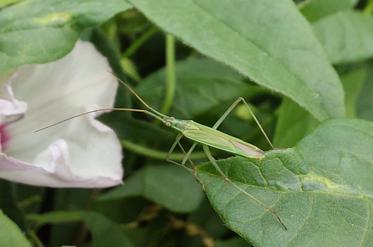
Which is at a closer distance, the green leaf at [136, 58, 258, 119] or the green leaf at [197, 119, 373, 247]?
the green leaf at [197, 119, 373, 247]

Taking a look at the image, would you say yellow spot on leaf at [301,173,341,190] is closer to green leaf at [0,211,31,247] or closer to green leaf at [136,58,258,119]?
green leaf at [0,211,31,247]

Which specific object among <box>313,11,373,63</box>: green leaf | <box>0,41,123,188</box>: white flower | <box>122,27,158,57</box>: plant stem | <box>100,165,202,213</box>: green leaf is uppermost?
<box>0,41,123,188</box>: white flower

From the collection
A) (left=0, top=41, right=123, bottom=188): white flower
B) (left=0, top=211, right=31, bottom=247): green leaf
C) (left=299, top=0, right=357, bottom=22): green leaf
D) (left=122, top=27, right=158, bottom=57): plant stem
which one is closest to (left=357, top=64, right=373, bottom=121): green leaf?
(left=299, top=0, right=357, bottom=22): green leaf

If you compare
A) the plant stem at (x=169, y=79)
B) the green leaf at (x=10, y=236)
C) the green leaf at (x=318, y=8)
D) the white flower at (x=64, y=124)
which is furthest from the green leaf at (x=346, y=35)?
the green leaf at (x=10, y=236)

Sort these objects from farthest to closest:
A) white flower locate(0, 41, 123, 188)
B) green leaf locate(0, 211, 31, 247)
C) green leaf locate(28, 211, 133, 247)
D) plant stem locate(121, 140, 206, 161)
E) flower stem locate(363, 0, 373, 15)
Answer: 1. flower stem locate(363, 0, 373, 15)
2. plant stem locate(121, 140, 206, 161)
3. green leaf locate(28, 211, 133, 247)
4. white flower locate(0, 41, 123, 188)
5. green leaf locate(0, 211, 31, 247)

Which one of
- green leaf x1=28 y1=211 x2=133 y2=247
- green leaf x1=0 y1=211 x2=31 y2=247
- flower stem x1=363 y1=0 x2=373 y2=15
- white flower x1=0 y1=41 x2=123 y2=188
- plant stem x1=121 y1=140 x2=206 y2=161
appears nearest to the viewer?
green leaf x1=0 y1=211 x2=31 y2=247

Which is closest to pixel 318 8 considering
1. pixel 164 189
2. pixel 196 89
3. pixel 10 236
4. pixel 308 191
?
pixel 196 89

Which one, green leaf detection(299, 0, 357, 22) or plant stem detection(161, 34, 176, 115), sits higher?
green leaf detection(299, 0, 357, 22)

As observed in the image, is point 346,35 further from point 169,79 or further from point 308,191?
→ point 308,191
